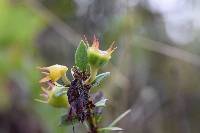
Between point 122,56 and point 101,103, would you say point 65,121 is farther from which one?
point 122,56

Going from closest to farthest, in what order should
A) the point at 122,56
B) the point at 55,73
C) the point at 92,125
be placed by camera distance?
the point at 55,73 < the point at 92,125 < the point at 122,56

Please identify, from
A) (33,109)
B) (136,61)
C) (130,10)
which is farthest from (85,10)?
(33,109)

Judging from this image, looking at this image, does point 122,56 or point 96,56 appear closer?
point 96,56

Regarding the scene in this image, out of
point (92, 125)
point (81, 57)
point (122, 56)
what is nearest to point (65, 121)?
point (92, 125)

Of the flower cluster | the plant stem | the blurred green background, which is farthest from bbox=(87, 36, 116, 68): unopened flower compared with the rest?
the blurred green background

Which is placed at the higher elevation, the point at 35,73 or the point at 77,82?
the point at 35,73

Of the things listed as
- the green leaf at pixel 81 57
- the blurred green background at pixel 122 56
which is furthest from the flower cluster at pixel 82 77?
the blurred green background at pixel 122 56

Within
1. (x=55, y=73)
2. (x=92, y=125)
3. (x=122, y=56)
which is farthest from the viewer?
(x=122, y=56)

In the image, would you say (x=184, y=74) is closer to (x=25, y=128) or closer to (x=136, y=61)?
(x=136, y=61)
